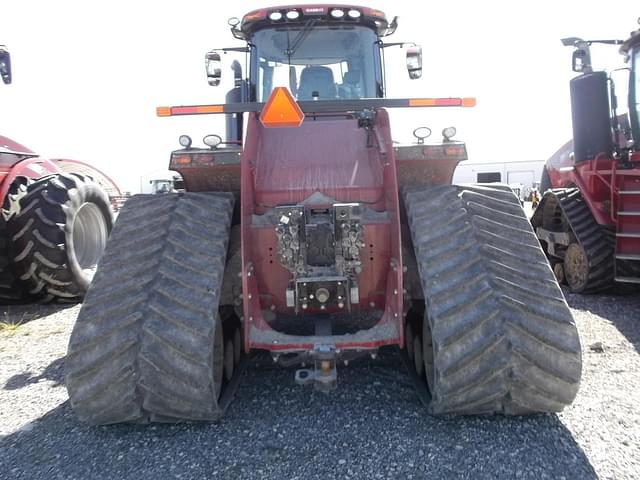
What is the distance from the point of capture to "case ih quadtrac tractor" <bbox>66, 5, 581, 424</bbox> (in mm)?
2666

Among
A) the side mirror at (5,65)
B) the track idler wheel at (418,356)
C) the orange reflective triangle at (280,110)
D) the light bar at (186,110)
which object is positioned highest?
the side mirror at (5,65)

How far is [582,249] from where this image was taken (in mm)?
6117

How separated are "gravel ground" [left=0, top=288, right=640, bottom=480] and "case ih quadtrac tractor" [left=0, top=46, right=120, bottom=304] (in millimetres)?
2515

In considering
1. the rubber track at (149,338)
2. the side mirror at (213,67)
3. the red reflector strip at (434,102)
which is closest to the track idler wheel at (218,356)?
the rubber track at (149,338)

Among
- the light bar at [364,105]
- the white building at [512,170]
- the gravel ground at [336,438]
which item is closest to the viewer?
the gravel ground at [336,438]

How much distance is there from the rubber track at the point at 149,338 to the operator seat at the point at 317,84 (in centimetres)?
188

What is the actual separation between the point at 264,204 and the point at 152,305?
3.21ft

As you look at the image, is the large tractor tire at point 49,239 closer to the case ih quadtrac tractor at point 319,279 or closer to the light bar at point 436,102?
the case ih quadtrac tractor at point 319,279

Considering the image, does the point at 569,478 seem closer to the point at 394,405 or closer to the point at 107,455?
the point at 394,405

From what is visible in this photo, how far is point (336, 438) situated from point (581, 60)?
5727 mm

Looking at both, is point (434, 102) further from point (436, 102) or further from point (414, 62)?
point (414, 62)

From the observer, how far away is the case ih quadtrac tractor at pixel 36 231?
5832 millimetres

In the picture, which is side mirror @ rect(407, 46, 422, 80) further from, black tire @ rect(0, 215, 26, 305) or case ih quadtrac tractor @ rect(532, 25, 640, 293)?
black tire @ rect(0, 215, 26, 305)

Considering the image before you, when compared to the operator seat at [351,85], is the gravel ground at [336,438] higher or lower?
lower
